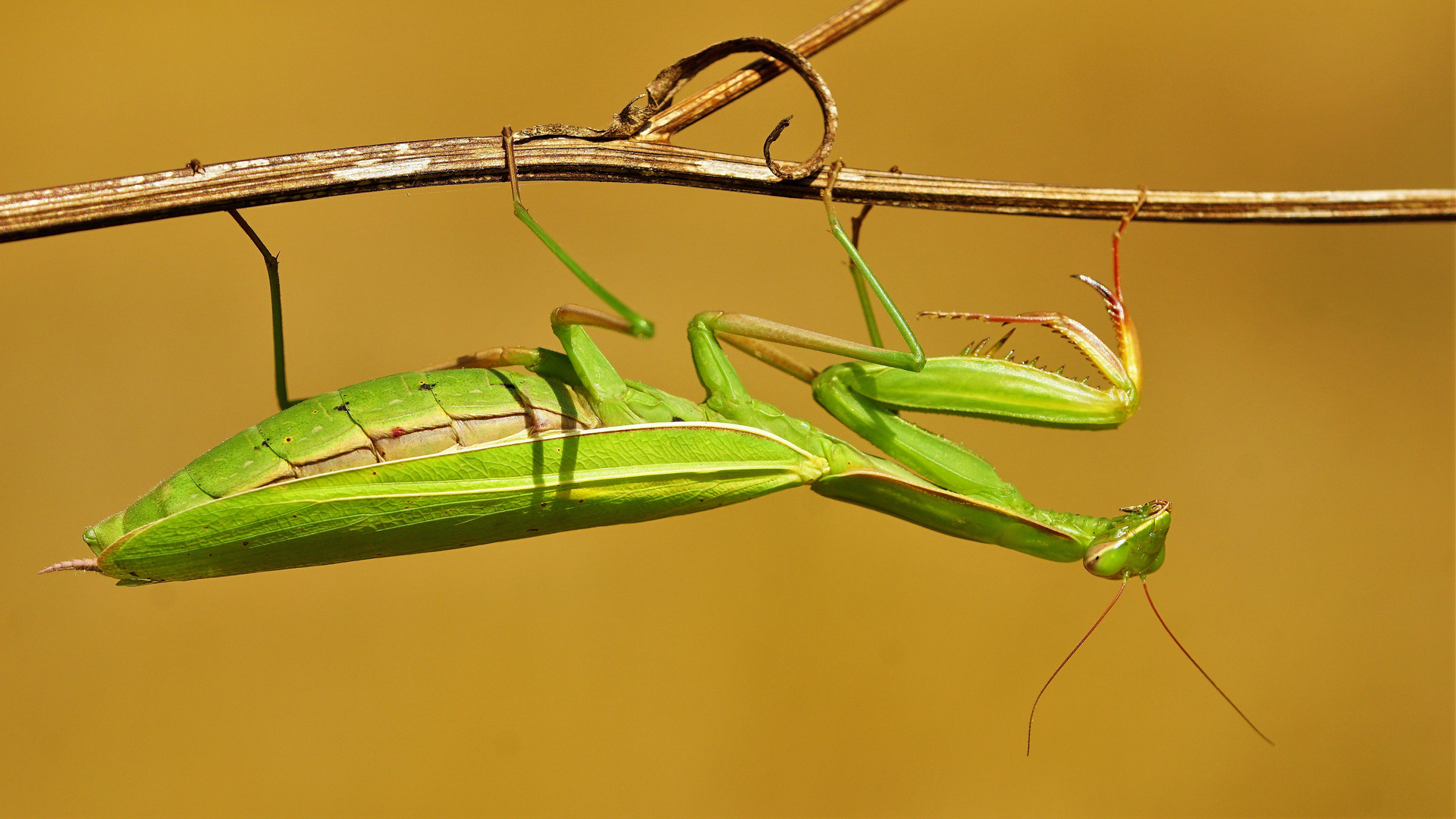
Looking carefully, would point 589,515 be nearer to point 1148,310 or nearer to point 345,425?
point 345,425

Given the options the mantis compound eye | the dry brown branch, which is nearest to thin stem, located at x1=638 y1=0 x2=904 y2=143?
the dry brown branch

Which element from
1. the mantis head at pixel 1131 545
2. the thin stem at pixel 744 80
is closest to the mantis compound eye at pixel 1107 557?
the mantis head at pixel 1131 545

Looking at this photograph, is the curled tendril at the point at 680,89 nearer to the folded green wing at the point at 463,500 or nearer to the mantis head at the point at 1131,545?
the folded green wing at the point at 463,500

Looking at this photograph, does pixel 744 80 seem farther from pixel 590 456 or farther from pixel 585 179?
pixel 590 456

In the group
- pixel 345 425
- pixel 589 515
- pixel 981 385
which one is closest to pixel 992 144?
pixel 981 385

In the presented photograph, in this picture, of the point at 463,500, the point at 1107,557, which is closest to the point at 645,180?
the point at 463,500

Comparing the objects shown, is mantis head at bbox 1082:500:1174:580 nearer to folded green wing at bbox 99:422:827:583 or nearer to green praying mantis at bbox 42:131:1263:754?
green praying mantis at bbox 42:131:1263:754

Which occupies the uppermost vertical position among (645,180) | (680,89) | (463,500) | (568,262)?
(680,89)
